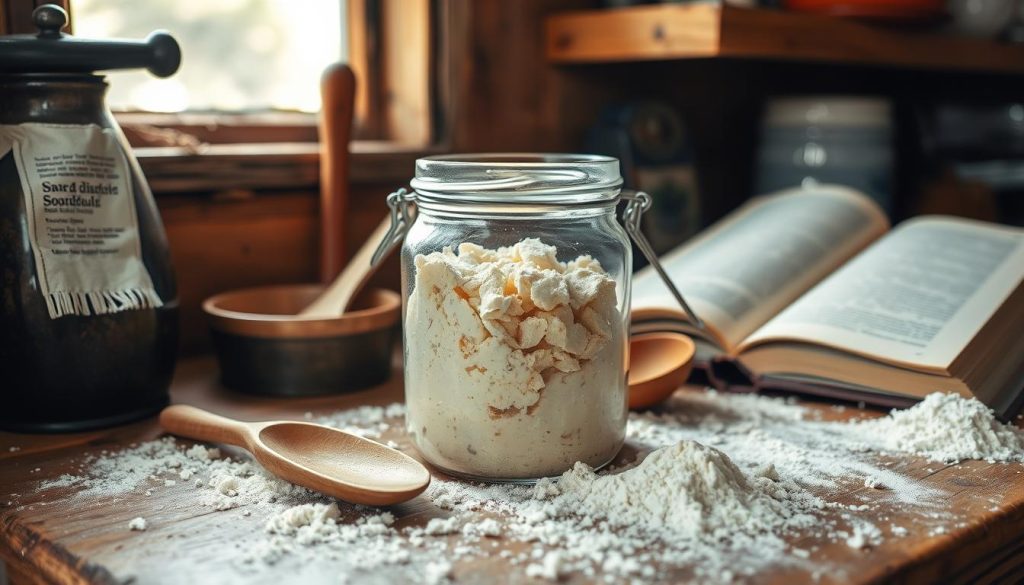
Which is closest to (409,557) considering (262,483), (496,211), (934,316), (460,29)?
(262,483)

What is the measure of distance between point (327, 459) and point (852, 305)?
553mm

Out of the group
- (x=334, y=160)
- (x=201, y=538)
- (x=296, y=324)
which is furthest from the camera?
(x=334, y=160)

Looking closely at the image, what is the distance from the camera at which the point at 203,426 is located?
737 millimetres

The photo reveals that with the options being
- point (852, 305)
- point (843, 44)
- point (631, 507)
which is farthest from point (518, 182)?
point (843, 44)

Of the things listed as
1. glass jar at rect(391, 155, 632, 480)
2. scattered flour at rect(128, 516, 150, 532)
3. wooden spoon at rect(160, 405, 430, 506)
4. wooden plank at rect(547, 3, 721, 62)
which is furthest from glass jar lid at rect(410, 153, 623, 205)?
wooden plank at rect(547, 3, 721, 62)

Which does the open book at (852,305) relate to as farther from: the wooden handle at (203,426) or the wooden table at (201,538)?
the wooden handle at (203,426)

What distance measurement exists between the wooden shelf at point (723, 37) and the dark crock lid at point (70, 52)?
1.95ft

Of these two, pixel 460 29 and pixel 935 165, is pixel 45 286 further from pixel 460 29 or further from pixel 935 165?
pixel 935 165

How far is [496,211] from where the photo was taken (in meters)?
0.69

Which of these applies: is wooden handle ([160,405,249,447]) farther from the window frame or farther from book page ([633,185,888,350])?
book page ([633,185,888,350])

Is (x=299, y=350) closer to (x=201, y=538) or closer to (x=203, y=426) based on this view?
(x=203, y=426)

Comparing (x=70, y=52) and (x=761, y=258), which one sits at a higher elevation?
(x=70, y=52)

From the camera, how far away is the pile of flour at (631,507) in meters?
0.55

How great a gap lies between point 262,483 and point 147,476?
0.31ft
